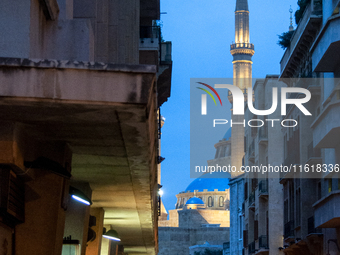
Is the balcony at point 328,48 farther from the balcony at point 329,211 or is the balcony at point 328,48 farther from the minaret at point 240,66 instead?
the minaret at point 240,66

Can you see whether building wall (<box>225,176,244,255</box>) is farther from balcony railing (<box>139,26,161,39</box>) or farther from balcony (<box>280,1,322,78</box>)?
balcony railing (<box>139,26,161,39</box>)

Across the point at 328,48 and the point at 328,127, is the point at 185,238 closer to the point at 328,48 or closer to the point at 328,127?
the point at 328,127

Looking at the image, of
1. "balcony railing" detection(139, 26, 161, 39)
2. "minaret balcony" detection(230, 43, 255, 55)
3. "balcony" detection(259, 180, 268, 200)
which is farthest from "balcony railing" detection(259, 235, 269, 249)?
"minaret balcony" detection(230, 43, 255, 55)

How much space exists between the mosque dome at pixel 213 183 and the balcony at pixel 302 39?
11660 centimetres

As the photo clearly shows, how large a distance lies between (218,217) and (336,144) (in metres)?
110

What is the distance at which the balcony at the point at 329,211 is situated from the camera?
1831 centimetres

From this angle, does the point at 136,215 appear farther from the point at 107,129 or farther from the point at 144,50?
the point at 107,129

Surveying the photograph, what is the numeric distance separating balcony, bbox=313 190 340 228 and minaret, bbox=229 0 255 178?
245 ft

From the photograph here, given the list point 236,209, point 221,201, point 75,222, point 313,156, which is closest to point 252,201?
point 313,156

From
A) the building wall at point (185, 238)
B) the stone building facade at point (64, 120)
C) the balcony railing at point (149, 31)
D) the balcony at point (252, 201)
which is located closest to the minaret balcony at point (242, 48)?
the building wall at point (185, 238)

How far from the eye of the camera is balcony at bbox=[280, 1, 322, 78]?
24.0 m

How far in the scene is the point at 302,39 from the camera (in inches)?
1023

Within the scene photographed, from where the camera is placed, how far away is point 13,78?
19.5 feet

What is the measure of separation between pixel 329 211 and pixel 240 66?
289 ft
